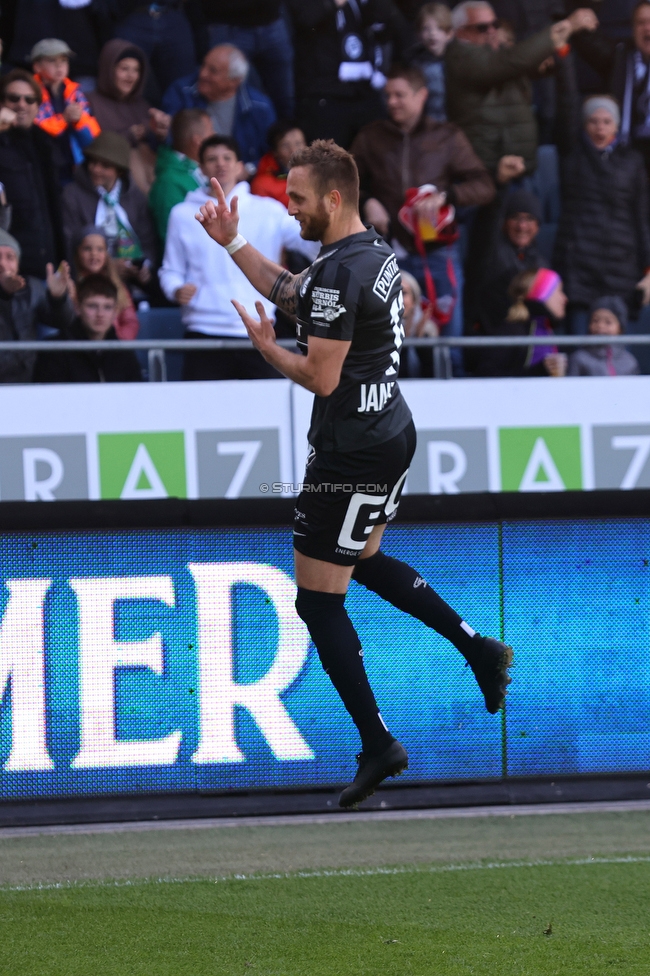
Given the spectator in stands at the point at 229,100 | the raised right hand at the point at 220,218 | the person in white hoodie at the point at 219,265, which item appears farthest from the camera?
the spectator in stands at the point at 229,100

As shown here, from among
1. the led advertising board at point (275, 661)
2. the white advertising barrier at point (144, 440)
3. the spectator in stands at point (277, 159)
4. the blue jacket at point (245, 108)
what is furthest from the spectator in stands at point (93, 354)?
the led advertising board at point (275, 661)

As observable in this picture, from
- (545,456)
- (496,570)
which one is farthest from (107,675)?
(545,456)

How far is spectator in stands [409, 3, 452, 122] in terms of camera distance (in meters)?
9.34

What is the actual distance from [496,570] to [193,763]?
5.26 feet

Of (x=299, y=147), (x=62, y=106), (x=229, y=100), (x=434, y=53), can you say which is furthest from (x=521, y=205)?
(x=62, y=106)

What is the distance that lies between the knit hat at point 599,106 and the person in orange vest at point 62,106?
347 centimetres

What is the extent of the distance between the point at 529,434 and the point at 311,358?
4273 millimetres

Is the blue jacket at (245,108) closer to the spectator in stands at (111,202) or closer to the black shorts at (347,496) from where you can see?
the spectator in stands at (111,202)

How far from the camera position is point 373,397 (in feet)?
13.6

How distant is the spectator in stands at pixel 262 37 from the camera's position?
9.34 metres

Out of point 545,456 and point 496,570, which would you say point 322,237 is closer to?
point 496,570

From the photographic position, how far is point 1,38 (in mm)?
9539

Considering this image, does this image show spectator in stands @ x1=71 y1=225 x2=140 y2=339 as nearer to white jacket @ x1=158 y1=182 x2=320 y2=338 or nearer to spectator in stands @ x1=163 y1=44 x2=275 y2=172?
white jacket @ x1=158 y1=182 x2=320 y2=338

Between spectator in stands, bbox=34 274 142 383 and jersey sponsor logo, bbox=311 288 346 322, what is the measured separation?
3768 millimetres
